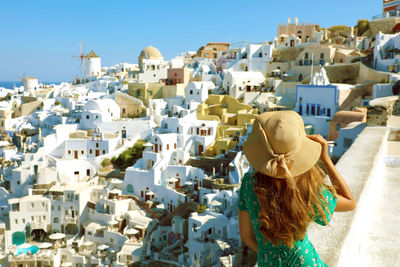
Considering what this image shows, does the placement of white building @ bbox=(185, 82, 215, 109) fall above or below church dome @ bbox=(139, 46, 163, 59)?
below

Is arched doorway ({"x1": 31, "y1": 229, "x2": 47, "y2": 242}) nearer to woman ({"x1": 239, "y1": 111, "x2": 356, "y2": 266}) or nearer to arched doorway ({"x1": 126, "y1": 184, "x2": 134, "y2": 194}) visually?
arched doorway ({"x1": 126, "y1": 184, "x2": 134, "y2": 194})

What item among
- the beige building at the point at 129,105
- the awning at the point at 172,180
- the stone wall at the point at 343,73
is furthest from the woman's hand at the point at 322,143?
the beige building at the point at 129,105

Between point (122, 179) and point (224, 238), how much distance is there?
992 centimetres

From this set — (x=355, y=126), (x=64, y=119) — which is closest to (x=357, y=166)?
(x=355, y=126)

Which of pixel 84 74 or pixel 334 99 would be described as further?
pixel 84 74

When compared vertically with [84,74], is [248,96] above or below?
below

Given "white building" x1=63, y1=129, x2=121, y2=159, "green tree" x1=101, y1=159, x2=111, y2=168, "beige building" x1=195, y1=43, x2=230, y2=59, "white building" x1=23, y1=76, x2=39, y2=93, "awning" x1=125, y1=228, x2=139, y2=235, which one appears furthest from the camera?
"white building" x1=23, y1=76, x2=39, y2=93

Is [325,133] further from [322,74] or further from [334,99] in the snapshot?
[322,74]

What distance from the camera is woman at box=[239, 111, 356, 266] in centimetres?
152

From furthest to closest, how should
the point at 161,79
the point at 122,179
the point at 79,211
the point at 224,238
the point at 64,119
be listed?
the point at 161,79, the point at 64,119, the point at 122,179, the point at 79,211, the point at 224,238

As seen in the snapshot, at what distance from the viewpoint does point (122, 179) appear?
70.7 feet

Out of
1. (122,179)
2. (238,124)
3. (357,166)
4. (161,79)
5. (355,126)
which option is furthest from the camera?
(161,79)

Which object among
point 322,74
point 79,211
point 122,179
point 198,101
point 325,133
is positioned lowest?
point 79,211

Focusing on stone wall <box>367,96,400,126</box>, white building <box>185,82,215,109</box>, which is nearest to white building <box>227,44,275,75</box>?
white building <box>185,82,215,109</box>
